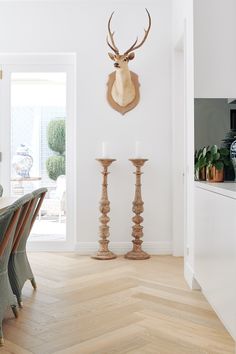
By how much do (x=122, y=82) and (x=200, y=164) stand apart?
74.7 inches

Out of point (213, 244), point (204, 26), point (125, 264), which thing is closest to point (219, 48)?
point (204, 26)

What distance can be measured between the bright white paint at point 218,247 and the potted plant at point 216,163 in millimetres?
124

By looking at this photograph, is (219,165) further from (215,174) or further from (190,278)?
(190,278)


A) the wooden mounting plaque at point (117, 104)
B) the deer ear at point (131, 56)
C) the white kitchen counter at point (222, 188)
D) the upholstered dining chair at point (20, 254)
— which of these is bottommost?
the upholstered dining chair at point (20, 254)

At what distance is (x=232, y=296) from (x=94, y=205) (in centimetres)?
312

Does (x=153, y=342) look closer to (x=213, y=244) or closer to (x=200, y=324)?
(x=200, y=324)

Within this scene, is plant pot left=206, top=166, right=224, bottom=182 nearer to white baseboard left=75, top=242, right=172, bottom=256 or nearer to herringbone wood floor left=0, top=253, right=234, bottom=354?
herringbone wood floor left=0, top=253, right=234, bottom=354

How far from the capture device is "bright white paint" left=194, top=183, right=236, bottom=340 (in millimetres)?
2311

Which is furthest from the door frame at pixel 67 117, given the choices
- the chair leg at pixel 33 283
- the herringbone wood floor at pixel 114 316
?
the chair leg at pixel 33 283

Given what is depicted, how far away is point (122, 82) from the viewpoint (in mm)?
5031

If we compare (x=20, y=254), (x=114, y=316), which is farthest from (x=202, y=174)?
(x=20, y=254)

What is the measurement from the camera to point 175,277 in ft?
13.5

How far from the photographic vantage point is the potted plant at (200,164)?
342cm

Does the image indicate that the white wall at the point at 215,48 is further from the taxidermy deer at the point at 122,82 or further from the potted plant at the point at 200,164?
the taxidermy deer at the point at 122,82
